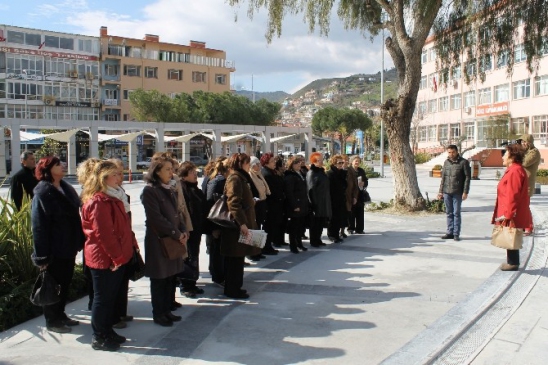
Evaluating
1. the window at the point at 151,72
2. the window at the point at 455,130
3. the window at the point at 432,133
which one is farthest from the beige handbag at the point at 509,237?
the window at the point at 151,72

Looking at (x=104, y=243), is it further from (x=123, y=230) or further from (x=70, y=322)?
(x=70, y=322)

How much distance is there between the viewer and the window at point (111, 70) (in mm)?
66312

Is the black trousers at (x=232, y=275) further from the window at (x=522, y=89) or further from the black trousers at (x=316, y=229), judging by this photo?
the window at (x=522, y=89)

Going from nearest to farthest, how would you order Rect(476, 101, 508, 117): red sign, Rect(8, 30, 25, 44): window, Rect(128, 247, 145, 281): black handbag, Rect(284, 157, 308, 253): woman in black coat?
1. Rect(128, 247, 145, 281): black handbag
2. Rect(284, 157, 308, 253): woman in black coat
3. Rect(476, 101, 508, 117): red sign
4. Rect(8, 30, 25, 44): window

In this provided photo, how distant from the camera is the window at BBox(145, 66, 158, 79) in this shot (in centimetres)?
6900

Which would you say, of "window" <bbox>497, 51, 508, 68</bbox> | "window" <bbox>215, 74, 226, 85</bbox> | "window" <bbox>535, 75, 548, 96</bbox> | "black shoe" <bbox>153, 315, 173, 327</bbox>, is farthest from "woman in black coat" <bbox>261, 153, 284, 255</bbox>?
"window" <bbox>215, 74, 226, 85</bbox>

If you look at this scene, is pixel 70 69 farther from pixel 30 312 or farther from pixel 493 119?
pixel 30 312

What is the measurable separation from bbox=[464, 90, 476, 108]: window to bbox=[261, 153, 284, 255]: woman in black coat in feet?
171

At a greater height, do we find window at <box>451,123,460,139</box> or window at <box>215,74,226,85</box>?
window at <box>215,74,226,85</box>

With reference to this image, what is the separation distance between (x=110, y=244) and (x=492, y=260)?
6.18 meters

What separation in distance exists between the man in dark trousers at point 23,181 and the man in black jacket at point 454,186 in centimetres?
716

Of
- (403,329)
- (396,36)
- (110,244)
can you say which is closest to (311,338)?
(403,329)

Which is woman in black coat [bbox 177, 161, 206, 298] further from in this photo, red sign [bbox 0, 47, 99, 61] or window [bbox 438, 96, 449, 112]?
window [bbox 438, 96, 449, 112]

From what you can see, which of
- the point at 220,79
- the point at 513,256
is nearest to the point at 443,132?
the point at 220,79
